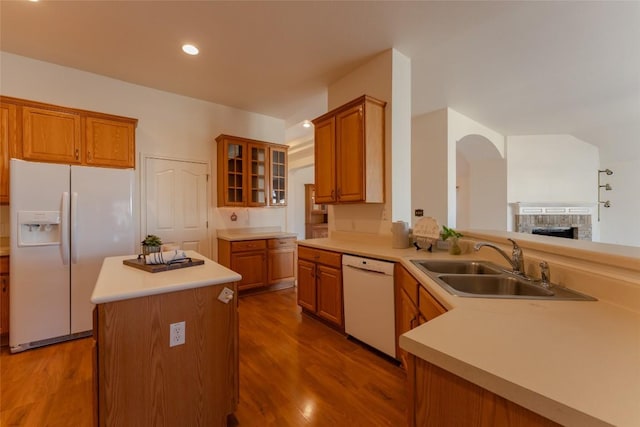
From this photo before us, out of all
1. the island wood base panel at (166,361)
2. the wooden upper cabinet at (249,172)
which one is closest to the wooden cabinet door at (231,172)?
the wooden upper cabinet at (249,172)

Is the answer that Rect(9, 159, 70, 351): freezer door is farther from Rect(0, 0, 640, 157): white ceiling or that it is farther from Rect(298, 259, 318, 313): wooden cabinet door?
Rect(298, 259, 318, 313): wooden cabinet door

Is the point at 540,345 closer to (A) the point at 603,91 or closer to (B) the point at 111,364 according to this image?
(B) the point at 111,364

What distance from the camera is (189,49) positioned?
2689 millimetres

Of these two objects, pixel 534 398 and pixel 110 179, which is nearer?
pixel 534 398

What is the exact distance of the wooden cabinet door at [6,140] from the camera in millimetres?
2514

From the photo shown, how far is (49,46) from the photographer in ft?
8.66

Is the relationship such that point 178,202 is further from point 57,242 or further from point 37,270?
point 37,270

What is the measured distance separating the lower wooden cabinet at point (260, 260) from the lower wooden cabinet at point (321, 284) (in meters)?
0.98

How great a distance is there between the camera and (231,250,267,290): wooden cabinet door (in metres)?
3.69

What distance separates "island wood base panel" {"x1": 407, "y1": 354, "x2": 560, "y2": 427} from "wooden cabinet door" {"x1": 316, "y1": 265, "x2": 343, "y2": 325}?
67.4 inches

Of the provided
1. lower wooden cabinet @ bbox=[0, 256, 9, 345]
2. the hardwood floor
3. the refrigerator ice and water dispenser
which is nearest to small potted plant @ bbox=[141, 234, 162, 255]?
the hardwood floor

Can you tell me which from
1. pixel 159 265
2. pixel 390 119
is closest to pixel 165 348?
pixel 159 265

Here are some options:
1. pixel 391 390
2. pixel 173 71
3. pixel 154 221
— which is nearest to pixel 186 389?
pixel 391 390

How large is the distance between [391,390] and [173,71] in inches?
149
